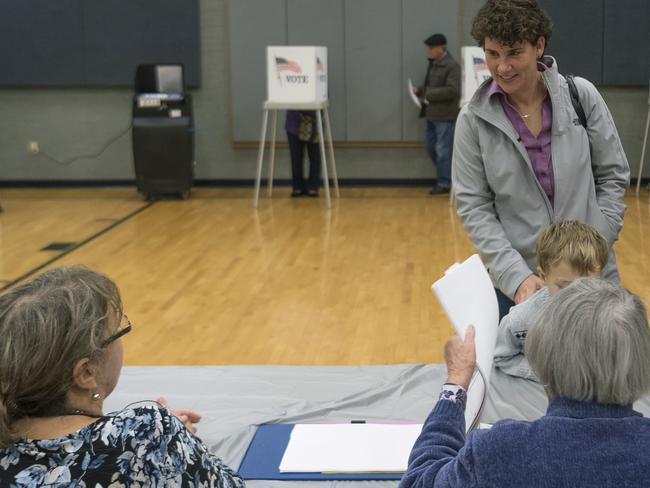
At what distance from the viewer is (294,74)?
8.47 meters

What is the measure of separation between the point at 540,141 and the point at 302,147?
656cm

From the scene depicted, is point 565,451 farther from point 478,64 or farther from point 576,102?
point 478,64

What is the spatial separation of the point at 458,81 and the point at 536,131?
20.9 feet

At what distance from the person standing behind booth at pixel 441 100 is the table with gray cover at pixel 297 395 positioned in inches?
235

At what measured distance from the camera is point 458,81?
29.5ft

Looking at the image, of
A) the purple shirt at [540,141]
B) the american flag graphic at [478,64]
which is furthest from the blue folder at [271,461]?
the american flag graphic at [478,64]

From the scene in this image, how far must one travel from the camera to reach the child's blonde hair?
258cm

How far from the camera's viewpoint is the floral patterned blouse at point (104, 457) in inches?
61.4

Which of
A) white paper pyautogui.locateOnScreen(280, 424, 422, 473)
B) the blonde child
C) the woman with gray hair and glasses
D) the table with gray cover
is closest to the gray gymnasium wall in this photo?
the table with gray cover

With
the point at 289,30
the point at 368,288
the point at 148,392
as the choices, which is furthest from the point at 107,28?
the point at 148,392

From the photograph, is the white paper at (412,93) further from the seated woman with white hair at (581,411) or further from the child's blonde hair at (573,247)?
the seated woman with white hair at (581,411)

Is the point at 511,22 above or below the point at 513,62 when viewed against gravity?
above

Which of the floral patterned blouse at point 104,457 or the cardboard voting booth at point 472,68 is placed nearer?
the floral patterned blouse at point 104,457

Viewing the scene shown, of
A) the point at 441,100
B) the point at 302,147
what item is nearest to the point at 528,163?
the point at 441,100
